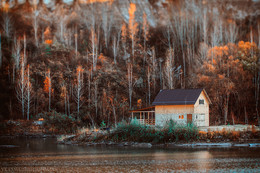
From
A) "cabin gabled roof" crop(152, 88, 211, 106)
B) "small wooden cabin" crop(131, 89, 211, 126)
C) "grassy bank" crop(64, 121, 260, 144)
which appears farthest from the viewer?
"cabin gabled roof" crop(152, 88, 211, 106)

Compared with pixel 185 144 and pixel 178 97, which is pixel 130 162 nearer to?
pixel 185 144

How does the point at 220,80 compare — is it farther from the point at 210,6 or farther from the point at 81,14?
the point at 81,14

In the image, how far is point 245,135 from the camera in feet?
122

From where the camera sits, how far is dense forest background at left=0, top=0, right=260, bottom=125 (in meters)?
62.9

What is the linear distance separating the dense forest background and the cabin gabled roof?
12680mm

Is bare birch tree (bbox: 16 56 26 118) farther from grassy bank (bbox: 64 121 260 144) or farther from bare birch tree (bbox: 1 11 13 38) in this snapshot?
grassy bank (bbox: 64 121 260 144)

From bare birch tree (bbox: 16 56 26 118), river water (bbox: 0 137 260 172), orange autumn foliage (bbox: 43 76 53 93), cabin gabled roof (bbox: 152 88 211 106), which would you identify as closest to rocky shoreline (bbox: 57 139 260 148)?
river water (bbox: 0 137 260 172)

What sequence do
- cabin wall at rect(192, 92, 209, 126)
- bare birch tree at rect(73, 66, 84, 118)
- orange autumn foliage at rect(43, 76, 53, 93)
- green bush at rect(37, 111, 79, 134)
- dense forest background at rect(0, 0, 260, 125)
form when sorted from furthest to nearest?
orange autumn foliage at rect(43, 76, 53, 93) < bare birch tree at rect(73, 66, 84, 118) < dense forest background at rect(0, 0, 260, 125) < green bush at rect(37, 111, 79, 134) < cabin wall at rect(192, 92, 209, 126)

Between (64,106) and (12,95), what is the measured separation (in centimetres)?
1023

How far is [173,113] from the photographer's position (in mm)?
45469

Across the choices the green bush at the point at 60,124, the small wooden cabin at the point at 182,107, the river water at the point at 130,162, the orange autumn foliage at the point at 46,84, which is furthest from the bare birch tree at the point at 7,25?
the river water at the point at 130,162

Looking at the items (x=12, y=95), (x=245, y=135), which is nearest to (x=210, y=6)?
(x=12, y=95)

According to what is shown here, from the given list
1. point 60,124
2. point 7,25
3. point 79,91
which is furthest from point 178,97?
point 7,25

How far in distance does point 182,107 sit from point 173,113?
142 cm
